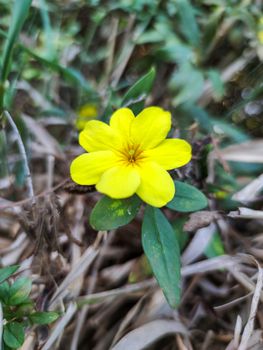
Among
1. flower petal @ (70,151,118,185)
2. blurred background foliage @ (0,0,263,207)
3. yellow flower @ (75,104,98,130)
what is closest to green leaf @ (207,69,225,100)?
blurred background foliage @ (0,0,263,207)

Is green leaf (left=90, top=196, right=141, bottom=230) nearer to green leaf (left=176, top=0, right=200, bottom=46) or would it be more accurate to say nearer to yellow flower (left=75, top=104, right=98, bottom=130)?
yellow flower (left=75, top=104, right=98, bottom=130)

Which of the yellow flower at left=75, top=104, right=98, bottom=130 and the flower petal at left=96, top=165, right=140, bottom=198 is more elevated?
the flower petal at left=96, top=165, right=140, bottom=198

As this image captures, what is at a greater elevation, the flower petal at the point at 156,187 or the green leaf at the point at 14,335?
the flower petal at the point at 156,187

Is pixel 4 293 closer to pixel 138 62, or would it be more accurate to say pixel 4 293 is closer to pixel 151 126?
pixel 151 126

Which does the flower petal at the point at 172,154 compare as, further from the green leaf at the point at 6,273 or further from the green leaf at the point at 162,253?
the green leaf at the point at 6,273

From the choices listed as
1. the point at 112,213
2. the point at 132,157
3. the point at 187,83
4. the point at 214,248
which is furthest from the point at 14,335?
the point at 187,83

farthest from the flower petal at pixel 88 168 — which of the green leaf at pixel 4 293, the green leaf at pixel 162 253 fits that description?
the green leaf at pixel 4 293
